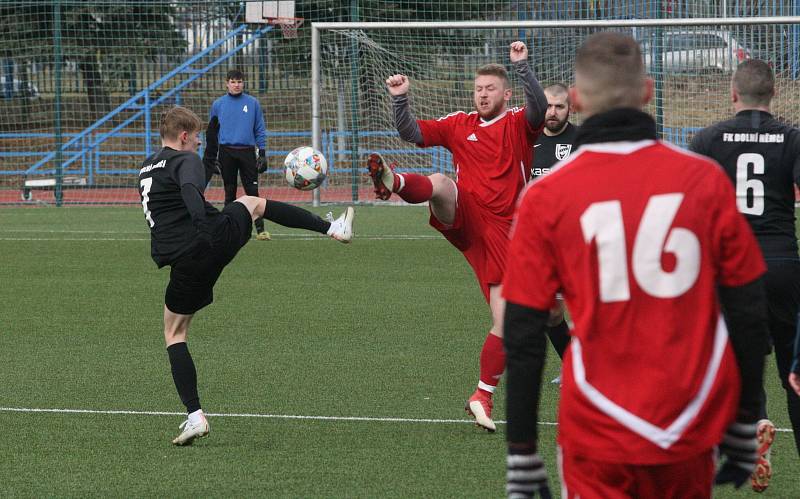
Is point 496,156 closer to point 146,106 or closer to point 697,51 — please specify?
point 697,51

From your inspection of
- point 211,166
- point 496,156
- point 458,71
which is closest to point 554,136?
point 496,156

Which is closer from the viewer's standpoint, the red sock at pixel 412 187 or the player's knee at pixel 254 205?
the red sock at pixel 412 187

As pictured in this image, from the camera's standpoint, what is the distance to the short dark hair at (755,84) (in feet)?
15.7

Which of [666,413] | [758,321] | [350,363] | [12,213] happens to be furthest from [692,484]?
[12,213]

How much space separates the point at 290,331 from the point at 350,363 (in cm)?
141

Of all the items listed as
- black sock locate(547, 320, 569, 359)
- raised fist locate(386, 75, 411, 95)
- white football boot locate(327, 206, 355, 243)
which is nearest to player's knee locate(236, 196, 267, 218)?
white football boot locate(327, 206, 355, 243)

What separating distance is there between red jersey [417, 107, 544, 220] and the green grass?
119 cm

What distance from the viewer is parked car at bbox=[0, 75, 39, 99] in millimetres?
26016

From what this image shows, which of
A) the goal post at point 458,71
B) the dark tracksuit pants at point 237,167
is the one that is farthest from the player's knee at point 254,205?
the goal post at point 458,71

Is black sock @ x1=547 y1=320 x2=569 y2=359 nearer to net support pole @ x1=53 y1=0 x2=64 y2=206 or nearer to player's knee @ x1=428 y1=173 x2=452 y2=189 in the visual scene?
player's knee @ x1=428 y1=173 x2=452 y2=189

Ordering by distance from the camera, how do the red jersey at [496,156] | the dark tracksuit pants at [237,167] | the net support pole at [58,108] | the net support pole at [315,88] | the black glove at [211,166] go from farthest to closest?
the net support pole at [58,108] < the net support pole at [315,88] < the dark tracksuit pants at [237,167] < the black glove at [211,166] < the red jersey at [496,156]

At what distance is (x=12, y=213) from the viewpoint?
2072 cm

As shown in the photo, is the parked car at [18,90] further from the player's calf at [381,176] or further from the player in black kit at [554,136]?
the player's calf at [381,176]

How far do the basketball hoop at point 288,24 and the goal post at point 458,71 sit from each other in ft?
7.23
